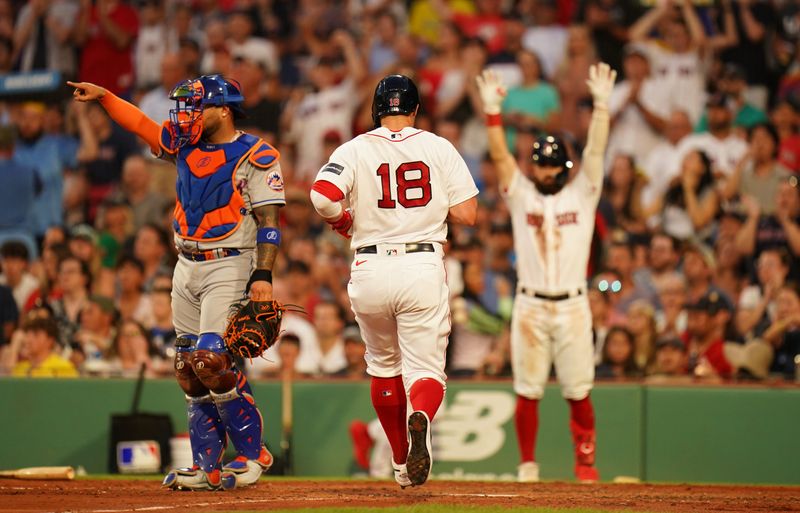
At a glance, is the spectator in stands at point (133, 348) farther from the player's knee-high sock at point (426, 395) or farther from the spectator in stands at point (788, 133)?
the spectator in stands at point (788, 133)

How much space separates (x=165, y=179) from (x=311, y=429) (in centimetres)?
495

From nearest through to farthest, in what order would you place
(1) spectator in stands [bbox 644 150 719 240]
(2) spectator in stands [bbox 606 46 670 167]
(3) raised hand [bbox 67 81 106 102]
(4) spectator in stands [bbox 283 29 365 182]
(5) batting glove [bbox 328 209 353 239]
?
(5) batting glove [bbox 328 209 353 239] < (3) raised hand [bbox 67 81 106 102] < (1) spectator in stands [bbox 644 150 719 240] < (2) spectator in stands [bbox 606 46 670 167] < (4) spectator in stands [bbox 283 29 365 182]

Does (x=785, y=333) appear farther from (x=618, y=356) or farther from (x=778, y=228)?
(x=778, y=228)

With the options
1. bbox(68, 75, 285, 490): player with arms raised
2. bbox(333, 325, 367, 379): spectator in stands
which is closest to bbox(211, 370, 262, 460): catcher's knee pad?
bbox(68, 75, 285, 490): player with arms raised

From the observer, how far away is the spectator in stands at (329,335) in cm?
1245

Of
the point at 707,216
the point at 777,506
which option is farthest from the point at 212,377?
the point at 707,216

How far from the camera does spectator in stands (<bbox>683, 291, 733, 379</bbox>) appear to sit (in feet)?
38.2

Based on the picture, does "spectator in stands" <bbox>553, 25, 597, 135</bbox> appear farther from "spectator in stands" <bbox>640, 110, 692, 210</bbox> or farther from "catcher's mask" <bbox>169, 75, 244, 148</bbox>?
"catcher's mask" <bbox>169, 75, 244, 148</bbox>

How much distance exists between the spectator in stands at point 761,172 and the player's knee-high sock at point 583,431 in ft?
14.5

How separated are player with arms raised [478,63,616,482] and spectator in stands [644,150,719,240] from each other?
11.8 feet

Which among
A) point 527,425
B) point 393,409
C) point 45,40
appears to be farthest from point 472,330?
point 45,40

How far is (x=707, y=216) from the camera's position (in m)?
13.5

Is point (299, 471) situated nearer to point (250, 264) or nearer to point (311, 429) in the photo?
point (311, 429)

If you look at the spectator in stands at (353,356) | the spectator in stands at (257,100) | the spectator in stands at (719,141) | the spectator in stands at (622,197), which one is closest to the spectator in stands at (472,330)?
the spectator in stands at (353,356)
